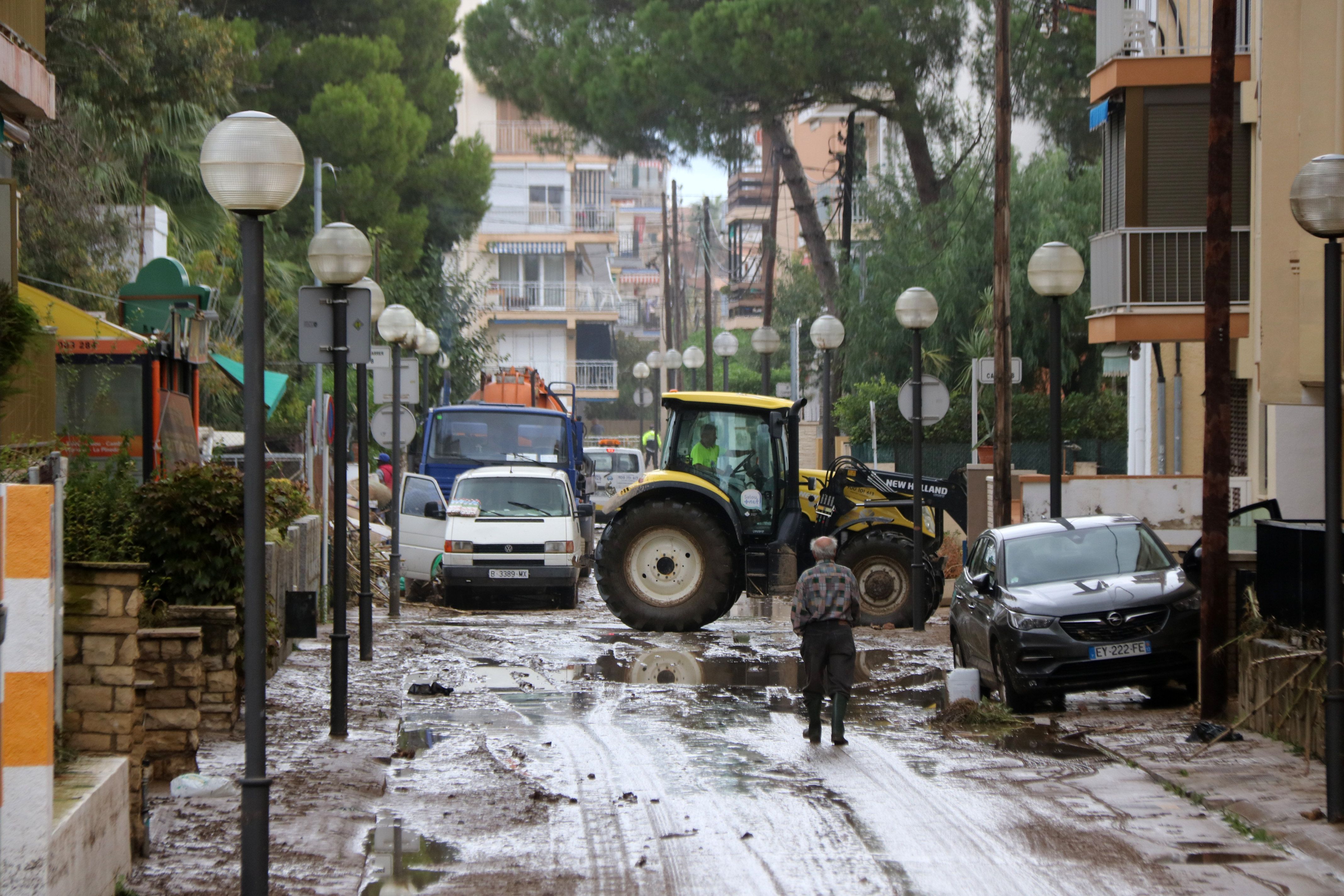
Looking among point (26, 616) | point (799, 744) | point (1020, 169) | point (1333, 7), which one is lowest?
point (799, 744)

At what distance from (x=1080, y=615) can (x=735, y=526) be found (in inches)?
248

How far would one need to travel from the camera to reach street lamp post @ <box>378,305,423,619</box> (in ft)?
57.5

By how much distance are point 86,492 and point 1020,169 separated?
3112 centimetres

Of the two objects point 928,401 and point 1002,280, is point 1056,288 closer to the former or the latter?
point 928,401

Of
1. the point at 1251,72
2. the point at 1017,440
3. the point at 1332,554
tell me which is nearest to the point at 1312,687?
the point at 1332,554

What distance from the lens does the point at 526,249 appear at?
6519 cm

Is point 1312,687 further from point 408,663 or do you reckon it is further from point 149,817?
point 408,663

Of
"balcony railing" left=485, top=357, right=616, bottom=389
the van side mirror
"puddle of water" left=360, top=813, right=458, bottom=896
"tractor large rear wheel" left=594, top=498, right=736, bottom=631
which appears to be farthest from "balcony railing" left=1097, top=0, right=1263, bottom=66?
"balcony railing" left=485, top=357, right=616, bottom=389

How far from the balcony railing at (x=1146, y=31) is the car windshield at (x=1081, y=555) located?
337 inches

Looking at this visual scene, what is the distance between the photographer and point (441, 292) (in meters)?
41.7

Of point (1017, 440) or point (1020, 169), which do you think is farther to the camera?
point (1020, 169)

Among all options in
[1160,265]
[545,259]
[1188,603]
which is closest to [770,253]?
[1160,265]

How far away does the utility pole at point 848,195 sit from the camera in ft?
111

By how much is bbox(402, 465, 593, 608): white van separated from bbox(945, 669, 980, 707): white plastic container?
28.2 ft
